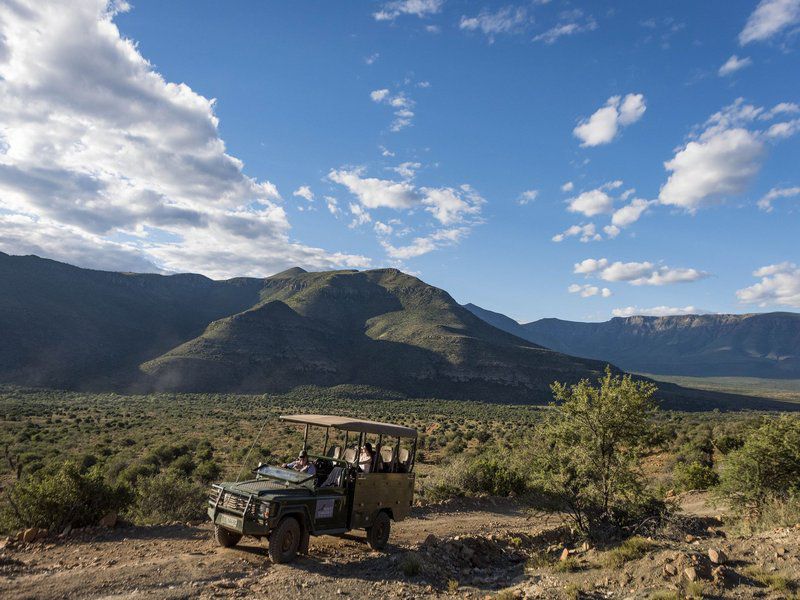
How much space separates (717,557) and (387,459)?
6275 millimetres

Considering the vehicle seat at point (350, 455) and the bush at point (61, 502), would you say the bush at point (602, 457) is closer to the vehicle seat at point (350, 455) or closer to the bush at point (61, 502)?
the vehicle seat at point (350, 455)

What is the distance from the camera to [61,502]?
33.1ft

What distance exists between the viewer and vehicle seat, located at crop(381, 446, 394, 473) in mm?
10773

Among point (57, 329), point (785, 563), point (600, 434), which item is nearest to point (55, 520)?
point (600, 434)

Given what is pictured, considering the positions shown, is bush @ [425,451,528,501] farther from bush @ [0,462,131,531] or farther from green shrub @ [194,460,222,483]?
bush @ [0,462,131,531]

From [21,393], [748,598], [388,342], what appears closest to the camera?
[748,598]

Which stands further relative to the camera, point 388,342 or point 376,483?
point 388,342

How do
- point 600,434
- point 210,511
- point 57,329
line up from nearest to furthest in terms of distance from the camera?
point 210,511, point 600,434, point 57,329

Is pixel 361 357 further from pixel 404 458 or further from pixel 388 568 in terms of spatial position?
pixel 388 568

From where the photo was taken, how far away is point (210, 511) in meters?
9.06

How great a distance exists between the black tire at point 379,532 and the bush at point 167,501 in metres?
4.77

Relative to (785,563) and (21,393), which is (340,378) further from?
(785,563)

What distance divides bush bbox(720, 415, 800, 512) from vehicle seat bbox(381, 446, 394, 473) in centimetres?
987

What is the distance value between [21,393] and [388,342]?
210ft
